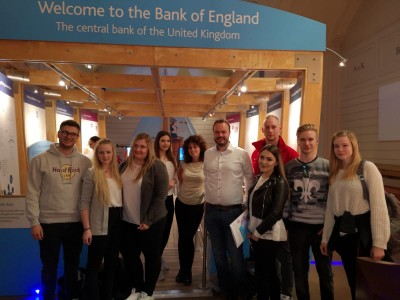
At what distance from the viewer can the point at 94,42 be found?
8.36ft

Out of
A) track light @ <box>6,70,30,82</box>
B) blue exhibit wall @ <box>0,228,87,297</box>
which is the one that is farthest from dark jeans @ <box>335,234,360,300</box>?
track light @ <box>6,70,30,82</box>

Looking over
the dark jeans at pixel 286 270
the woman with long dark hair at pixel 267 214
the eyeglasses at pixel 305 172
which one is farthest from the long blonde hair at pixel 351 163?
the dark jeans at pixel 286 270

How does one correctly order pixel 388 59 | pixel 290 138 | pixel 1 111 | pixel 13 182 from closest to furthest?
pixel 1 111 → pixel 13 182 → pixel 290 138 → pixel 388 59

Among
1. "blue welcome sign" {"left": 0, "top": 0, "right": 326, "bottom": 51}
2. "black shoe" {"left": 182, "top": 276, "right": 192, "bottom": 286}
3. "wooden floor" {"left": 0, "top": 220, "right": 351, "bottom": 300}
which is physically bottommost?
"wooden floor" {"left": 0, "top": 220, "right": 351, "bottom": 300}

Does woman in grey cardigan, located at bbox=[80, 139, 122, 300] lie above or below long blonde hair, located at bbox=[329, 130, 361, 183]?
below

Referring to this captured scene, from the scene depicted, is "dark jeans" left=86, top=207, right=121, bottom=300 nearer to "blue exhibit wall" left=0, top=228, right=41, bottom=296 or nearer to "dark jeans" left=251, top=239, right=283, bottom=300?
"blue exhibit wall" left=0, top=228, right=41, bottom=296

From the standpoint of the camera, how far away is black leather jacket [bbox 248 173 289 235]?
207cm

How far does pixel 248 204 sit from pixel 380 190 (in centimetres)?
88

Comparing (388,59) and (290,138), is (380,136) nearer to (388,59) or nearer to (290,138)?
(388,59)

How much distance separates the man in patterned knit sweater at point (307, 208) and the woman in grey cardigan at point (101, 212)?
1.29 meters

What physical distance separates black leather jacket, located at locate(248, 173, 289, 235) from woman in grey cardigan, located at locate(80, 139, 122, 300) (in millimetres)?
1033

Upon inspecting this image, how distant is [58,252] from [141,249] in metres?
0.62

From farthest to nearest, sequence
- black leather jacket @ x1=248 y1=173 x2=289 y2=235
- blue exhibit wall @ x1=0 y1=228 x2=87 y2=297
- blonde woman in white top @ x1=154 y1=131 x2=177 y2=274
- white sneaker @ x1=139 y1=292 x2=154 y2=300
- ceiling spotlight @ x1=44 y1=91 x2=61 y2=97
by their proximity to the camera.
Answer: ceiling spotlight @ x1=44 y1=91 x2=61 y2=97
blonde woman in white top @ x1=154 y1=131 x2=177 y2=274
blue exhibit wall @ x1=0 y1=228 x2=87 y2=297
white sneaker @ x1=139 y1=292 x2=154 y2=300
black leather jacket @ x1=248 y1=173 x2=289 y2=235

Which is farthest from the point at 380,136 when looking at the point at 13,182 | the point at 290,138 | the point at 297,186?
the point at 13,182
